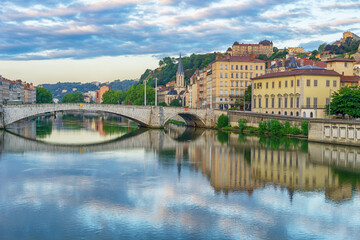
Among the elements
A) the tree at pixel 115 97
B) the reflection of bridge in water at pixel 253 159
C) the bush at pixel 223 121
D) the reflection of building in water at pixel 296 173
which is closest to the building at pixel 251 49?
the tree at pixel 115 97

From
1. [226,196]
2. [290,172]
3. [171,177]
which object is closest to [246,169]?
[290,172]

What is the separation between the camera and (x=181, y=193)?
22.8 meters

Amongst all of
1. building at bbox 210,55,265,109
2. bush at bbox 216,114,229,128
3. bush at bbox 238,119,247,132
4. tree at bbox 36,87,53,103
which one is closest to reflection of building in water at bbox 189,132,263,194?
bush at bbox 238,119,247,132

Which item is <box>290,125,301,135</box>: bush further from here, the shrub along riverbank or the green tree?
the green tree

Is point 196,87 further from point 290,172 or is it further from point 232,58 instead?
point 290,172

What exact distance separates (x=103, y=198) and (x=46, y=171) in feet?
30.0

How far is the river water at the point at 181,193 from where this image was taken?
17094mm

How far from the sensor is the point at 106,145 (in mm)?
45344

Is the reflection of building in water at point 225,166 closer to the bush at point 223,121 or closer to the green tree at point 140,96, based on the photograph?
the bush at point 223,121

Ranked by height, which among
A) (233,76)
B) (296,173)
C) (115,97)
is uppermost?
(233,76)

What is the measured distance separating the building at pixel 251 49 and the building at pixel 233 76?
2970 inches

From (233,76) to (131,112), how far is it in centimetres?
2246

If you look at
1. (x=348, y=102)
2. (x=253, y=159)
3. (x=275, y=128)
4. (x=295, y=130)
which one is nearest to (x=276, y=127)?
(x=275, y=128)

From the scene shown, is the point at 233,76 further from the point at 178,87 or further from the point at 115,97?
the point at 115,97
